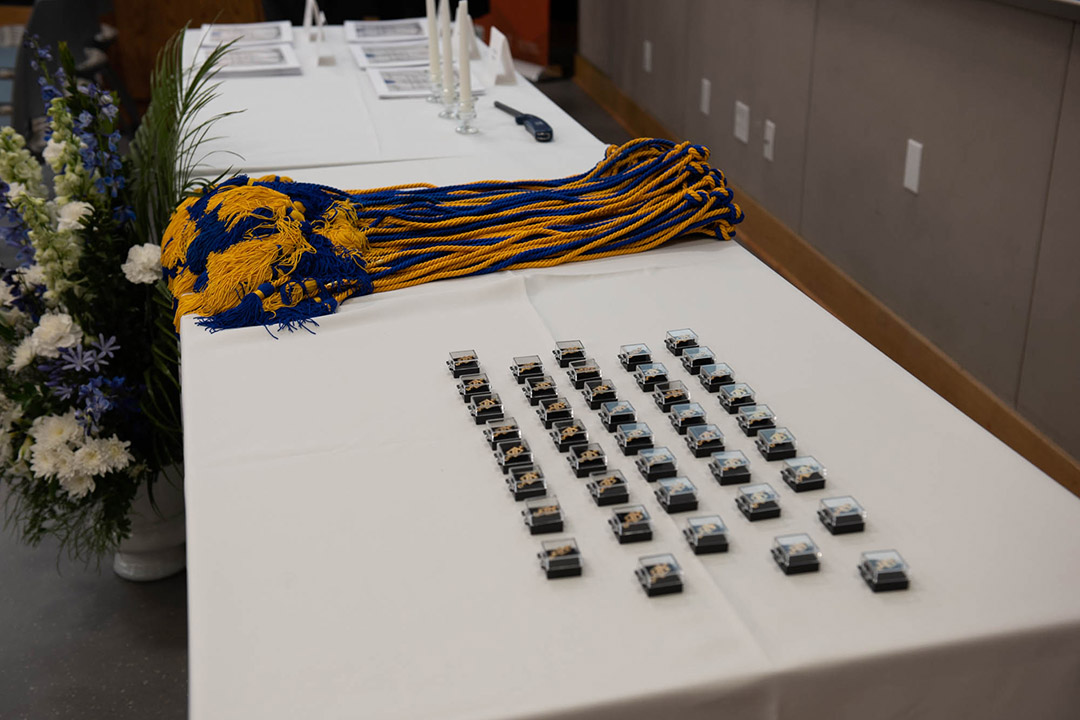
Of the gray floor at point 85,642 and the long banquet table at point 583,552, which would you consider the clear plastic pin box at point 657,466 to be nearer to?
the long banquet table at point 583,552

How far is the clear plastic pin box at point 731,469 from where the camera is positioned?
1049mm

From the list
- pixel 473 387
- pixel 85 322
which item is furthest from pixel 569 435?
pixel 85 322

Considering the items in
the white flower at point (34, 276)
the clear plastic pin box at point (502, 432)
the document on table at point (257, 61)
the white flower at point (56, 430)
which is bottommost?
the white flower at point (56, 430)

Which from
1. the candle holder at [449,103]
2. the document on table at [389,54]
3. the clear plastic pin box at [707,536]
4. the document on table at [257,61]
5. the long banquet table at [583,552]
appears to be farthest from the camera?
the document on table at [389,54]

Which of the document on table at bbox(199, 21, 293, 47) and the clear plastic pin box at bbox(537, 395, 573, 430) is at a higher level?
the document on table at bbox(199, 21, 293, 47)

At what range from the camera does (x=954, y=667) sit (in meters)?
0.87

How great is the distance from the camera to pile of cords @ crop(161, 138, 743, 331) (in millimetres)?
1475

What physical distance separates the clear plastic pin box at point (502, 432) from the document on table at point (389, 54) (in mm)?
2054

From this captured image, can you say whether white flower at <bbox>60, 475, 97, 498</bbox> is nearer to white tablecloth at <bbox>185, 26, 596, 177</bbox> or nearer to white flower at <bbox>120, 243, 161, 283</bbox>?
white flower at <bbox>120, 243, 161, 283</bbox>

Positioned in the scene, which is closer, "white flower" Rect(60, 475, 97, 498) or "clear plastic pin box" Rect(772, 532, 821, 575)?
"clear plastic pin box" Rect(772, 532, 821, 575)

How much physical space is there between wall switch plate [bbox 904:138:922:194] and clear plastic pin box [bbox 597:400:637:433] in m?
1.78

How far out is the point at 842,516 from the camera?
0.98m

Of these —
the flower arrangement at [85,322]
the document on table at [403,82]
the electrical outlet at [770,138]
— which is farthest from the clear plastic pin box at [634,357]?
the electrical outlet at [770,138]

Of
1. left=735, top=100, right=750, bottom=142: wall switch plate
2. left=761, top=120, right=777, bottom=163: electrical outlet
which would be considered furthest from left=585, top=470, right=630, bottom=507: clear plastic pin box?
left=735, top=100, right=750, bottom=142: wall switch plate
